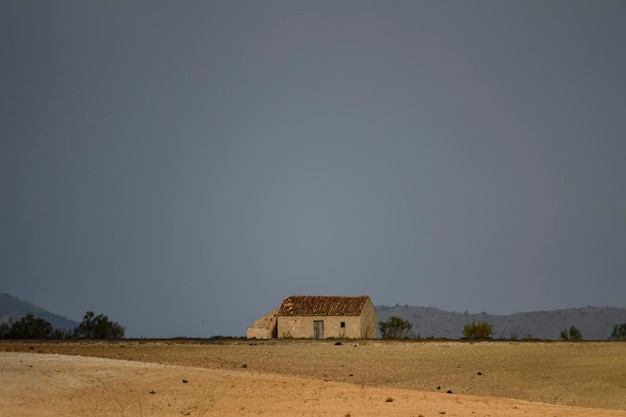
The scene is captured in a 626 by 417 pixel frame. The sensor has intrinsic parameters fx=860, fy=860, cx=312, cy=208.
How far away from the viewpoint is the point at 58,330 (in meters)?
47.8

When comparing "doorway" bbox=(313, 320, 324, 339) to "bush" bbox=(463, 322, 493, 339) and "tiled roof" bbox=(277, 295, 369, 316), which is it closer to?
"tiled roof" bbox=(277, 295, 369, 316)

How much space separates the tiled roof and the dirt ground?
15.0 meters

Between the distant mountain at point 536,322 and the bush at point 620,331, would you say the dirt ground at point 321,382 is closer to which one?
the bush at point 620,331

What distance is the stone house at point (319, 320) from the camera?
47.9 meters

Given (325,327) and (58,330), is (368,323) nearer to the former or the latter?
(325,327)

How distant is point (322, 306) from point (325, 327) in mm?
1742

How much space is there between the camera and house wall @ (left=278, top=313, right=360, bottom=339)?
47.8 m

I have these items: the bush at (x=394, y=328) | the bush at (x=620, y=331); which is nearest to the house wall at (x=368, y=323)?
the bush at (x=394, y=328)

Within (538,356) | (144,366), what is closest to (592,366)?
(538,356)

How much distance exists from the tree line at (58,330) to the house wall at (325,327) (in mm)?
9546

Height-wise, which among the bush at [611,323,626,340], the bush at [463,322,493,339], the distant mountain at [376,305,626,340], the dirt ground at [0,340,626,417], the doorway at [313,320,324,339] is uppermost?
the distant mountain at [376,305,626,340]

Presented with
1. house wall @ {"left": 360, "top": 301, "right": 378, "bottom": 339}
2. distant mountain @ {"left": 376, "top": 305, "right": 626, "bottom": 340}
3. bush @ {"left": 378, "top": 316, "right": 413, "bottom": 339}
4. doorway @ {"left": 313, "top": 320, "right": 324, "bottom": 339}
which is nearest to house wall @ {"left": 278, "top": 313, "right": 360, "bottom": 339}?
doorway @ {"left": 313, "top": 320, "right": 324, "bottom": 339}

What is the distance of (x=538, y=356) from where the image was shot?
99.3 feet

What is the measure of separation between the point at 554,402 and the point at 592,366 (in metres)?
6.51
